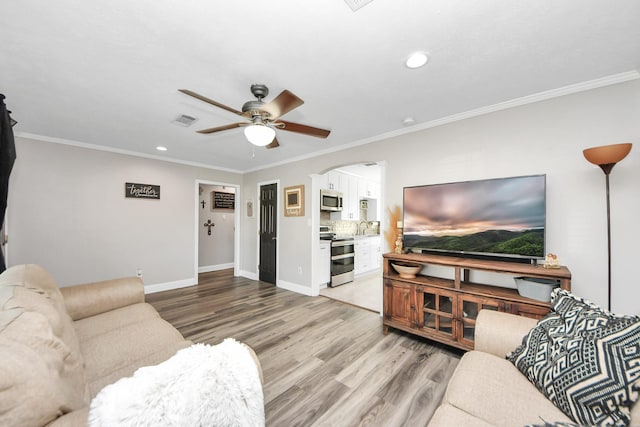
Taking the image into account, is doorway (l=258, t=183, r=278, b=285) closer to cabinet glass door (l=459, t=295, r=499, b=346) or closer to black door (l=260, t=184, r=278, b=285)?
black door (l=260, t=184, r=278, b=285)

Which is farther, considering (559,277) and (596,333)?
(559,277)

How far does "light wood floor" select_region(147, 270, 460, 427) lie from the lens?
1.72 m

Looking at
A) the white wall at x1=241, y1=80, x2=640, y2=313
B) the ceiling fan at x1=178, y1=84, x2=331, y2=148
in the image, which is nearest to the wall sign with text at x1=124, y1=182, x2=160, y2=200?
the ceiling fan at x1=178, y1=84, x2=331, y2=148

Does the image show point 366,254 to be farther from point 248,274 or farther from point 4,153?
point 4,153

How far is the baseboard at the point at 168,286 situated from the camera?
14.2ft

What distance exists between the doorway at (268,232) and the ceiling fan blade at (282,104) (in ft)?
10.3

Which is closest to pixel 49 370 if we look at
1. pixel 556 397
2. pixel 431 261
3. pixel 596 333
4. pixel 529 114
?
pixel 556 397


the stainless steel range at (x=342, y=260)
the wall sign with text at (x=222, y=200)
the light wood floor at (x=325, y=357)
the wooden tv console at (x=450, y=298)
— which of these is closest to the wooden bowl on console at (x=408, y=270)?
the wooden tv console at (x=450, y=298)

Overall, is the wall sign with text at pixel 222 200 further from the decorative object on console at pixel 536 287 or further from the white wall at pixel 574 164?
the decorative object on console at pixel 536 287

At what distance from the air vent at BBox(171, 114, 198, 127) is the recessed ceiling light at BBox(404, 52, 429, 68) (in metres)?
2.32

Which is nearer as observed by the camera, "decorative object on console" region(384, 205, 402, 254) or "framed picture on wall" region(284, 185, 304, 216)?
"decorative object on console" region(384, 205, 402, 254)

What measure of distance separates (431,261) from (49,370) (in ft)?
8.68

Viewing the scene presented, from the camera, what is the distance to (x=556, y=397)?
108 centimetres

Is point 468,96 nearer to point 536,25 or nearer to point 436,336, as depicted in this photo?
point 536,25
